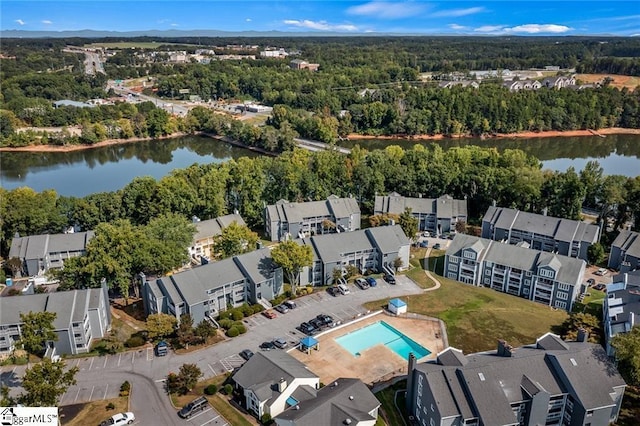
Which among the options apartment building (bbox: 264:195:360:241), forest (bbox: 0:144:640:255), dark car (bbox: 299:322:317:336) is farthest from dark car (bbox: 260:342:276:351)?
forest (bbox: 0:144:640:255)

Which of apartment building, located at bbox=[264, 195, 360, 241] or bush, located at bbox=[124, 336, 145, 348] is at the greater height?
apartment building, located at bbox=[264, 195, 360, 241]

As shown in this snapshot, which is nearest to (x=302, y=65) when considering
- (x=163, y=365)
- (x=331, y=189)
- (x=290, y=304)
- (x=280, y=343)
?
(x=331, y=189)

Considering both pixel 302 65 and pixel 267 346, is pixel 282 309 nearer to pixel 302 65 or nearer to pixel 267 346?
pixel 267 346

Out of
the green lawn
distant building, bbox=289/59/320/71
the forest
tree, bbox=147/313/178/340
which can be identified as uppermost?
distant building, bbox=289/59/320/71

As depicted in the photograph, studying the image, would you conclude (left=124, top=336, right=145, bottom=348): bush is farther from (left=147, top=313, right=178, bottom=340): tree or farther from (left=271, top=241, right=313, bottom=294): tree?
(left=271, top=241, right=313, bottom=294): tree

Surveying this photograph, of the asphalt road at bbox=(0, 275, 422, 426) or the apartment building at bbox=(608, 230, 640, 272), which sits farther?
the apartment building at bbox=(608, 230, 640, 272)

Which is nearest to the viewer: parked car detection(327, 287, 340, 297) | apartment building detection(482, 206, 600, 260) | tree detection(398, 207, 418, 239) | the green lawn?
the green lawn

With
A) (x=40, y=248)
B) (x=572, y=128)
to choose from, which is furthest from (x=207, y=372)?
(x=572, y=128)
